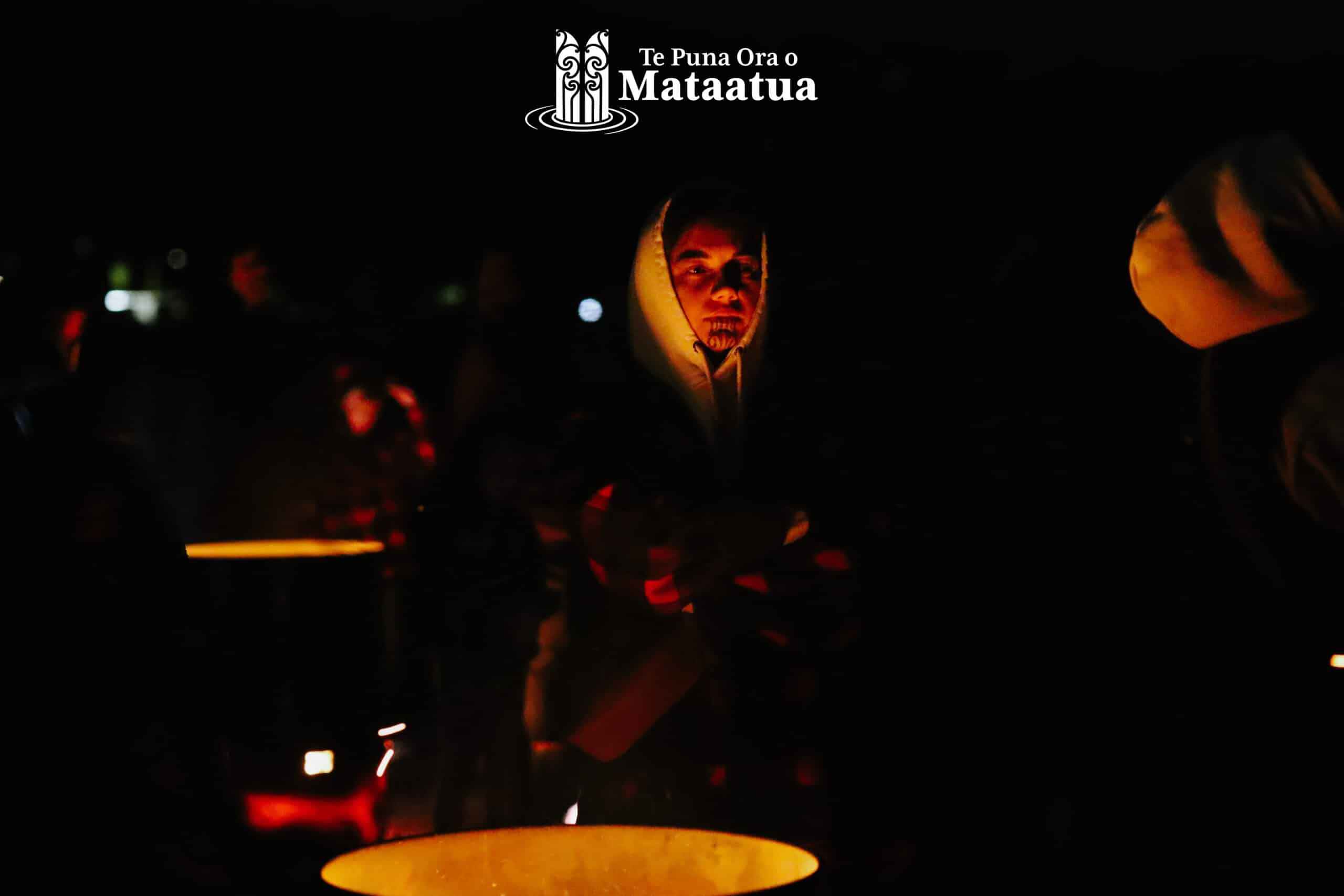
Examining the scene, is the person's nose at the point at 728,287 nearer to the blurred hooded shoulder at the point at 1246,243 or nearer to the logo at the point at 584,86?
the blurred hooded shoulder at the point at 1246,243

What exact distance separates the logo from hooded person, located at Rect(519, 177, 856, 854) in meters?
2.42

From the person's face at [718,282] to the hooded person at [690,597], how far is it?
19cm

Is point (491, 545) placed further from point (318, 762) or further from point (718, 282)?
point (318, 762)

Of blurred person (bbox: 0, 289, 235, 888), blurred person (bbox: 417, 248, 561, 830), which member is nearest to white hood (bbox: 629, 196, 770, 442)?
blurred person (bbox: 417, 248, 561, 830)

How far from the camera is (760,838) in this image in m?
1.18

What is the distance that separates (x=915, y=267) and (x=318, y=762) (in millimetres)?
2922

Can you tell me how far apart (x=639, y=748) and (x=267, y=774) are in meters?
0.76

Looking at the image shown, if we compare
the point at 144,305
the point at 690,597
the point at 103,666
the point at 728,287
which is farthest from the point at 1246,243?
→ the point at 144,305

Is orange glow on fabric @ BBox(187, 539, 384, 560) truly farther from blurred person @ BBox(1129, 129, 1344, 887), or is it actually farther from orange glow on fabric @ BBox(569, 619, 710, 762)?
blurred person @ BBox(1129, 129, 1344, 887)

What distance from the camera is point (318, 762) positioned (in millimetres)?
2000

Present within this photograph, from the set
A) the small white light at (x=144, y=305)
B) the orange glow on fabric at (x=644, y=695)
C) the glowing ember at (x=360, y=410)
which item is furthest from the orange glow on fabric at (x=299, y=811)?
the small white light at (x=144, y=305)

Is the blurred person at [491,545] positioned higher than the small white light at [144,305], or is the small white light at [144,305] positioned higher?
the small white light at [144,305]

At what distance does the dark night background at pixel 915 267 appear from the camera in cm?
283

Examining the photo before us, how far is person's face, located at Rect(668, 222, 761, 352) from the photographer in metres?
2.93
